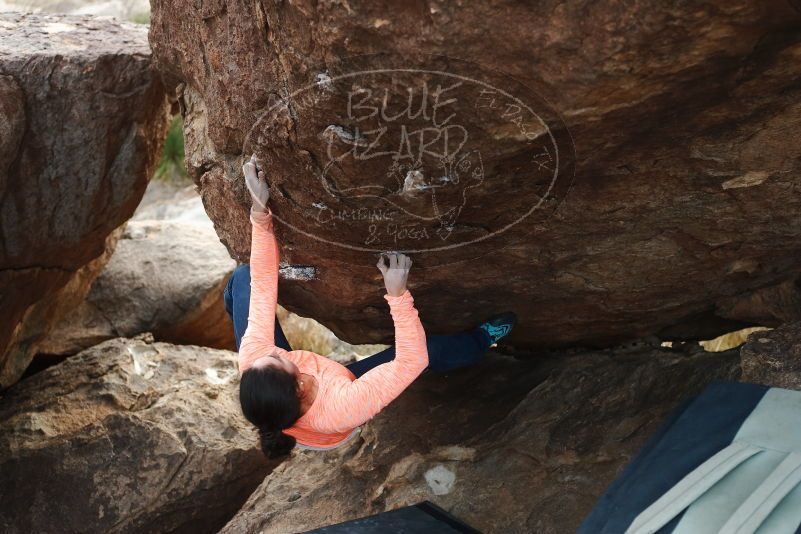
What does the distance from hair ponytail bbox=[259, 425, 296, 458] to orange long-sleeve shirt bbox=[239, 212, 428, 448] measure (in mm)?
31

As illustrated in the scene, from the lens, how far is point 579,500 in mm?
2850

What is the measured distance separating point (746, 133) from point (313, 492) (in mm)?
2047

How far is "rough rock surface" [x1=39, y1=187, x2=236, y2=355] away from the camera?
5.05m

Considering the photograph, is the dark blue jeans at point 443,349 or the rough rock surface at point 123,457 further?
the rough rock surface at point 123,457

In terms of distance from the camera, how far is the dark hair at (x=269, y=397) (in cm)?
256

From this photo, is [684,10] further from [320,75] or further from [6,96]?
[6,96]

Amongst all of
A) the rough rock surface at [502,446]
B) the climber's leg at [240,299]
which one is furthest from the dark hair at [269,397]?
the rough rock surface at [502,446]

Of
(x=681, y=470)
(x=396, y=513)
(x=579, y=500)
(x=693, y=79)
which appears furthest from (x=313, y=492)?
(x=693, y=79)

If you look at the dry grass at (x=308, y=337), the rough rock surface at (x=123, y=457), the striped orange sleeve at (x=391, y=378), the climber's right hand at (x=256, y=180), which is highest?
the climber's right hand at (x=256, y=180)

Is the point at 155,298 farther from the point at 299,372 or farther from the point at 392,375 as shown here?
the point at 392,375

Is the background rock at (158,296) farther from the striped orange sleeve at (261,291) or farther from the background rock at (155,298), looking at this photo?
the striped orange sleeve at (261,291)

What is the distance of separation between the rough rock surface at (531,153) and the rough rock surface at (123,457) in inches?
44.5

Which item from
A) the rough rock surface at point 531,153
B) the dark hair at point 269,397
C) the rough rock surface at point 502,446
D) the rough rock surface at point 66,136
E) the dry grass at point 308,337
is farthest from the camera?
the dry grass at point 308,337

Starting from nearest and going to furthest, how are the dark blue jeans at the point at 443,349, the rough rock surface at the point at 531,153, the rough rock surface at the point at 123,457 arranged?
the rough rock surface at the point at 531,153 < the dark blue jeans at the point at 443,349 < the rough rock surface at the point at 123,457
